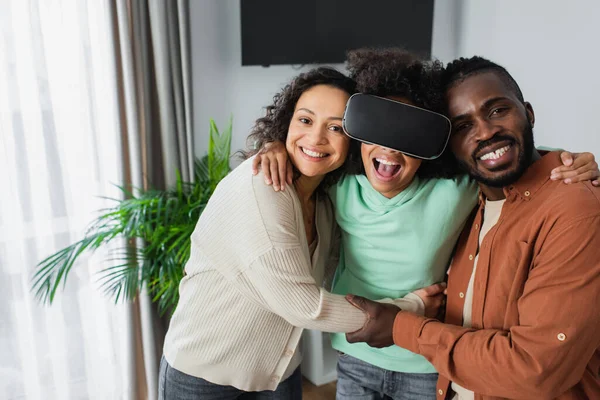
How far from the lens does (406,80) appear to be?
4.32 feet

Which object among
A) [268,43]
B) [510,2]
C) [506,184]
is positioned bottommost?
[506,184]

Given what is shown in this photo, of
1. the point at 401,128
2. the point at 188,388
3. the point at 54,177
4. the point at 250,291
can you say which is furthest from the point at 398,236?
the point at 54,177

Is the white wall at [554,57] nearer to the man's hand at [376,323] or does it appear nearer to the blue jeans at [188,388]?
the man's hand at [376,323]

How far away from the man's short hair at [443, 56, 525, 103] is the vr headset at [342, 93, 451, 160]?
12 centimetres

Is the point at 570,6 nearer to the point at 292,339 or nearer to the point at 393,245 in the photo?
the point at 393,245

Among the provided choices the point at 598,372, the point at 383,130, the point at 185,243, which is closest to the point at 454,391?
the point at 598,372

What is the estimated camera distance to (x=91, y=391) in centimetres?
257

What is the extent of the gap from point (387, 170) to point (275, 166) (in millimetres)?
270

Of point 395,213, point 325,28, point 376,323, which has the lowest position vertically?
point 376,323

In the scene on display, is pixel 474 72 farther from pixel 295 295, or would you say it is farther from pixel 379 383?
pixel 379 383

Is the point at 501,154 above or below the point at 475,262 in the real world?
above

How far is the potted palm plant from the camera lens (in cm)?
216

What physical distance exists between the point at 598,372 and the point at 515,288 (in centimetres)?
26

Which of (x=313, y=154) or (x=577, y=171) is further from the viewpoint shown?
(x=313, y=154)
